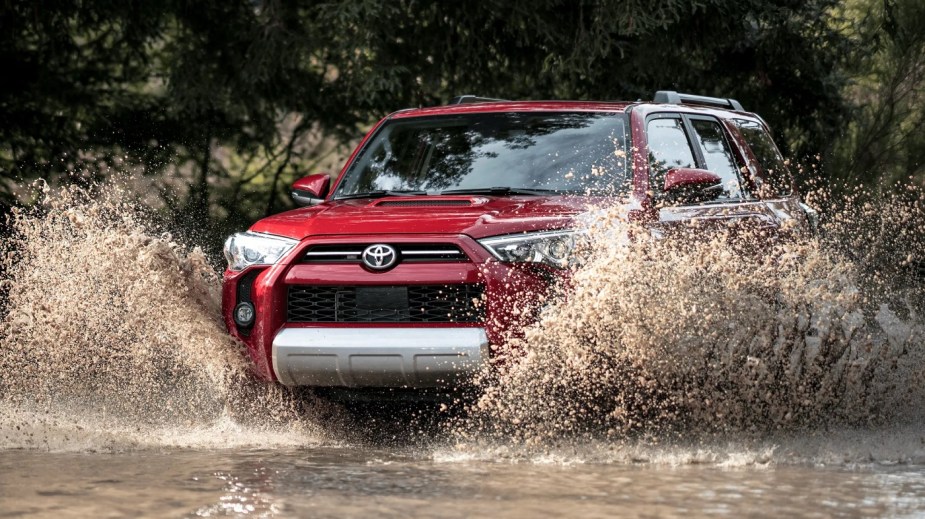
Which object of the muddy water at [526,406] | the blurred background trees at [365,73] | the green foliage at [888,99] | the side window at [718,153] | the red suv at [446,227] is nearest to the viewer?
the muddy water at [526,406]

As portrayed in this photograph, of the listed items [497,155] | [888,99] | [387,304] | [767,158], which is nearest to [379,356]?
[387,304]

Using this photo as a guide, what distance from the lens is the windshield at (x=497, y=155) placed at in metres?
7.51

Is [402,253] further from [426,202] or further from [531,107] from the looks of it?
[531,107]

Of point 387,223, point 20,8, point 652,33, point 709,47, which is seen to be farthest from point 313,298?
point 20,8

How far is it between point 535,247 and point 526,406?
0.72m

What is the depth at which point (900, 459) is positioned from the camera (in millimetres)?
6578

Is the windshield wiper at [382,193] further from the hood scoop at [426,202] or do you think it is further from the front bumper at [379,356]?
the front bumper at [379,356]

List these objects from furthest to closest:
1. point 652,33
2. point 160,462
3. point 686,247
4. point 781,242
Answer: point 652,33, point 781,242, point 686,247, point 160,462

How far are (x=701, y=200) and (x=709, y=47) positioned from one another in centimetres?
583

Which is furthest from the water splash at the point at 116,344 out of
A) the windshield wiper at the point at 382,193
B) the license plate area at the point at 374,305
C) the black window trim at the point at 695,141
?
the black window trim at the point at 695,141

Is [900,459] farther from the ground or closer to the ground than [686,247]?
closer to the ground

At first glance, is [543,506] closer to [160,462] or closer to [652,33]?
[160,462]

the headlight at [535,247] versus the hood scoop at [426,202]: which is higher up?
the hood scoop at [426,202]

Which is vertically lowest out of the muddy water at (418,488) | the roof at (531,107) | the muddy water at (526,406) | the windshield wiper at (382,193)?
the muddy water at (418,488)
